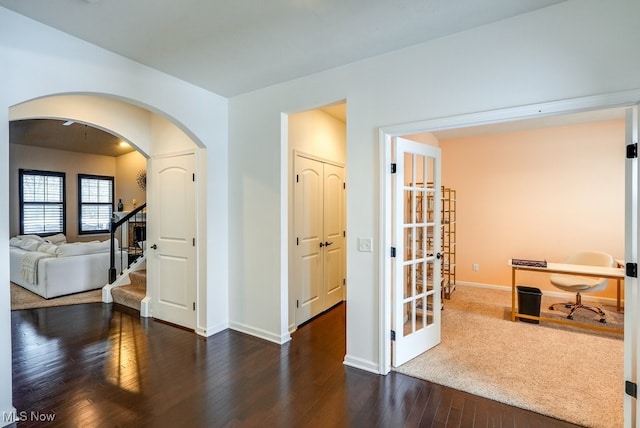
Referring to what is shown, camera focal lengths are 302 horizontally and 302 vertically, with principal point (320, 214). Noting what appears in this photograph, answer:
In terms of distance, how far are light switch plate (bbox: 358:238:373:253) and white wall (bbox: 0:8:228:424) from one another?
1770 millimetres

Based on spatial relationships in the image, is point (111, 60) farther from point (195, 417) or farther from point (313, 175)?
point (195, 417)

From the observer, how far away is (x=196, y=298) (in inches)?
141

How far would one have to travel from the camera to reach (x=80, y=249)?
16.8ft

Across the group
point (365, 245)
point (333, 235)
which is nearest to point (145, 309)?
point (333, 235)

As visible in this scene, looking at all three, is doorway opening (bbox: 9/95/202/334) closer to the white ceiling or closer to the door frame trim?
the white ceiling

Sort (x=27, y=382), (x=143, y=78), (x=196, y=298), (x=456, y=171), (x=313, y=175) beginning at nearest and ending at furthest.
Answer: (x=27, y=382) → (x=143, y=78) → (x=196, y=298) → (x=313, y=175) → (x=456, y=171)

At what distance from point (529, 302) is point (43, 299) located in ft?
23.0

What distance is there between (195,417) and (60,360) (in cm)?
176

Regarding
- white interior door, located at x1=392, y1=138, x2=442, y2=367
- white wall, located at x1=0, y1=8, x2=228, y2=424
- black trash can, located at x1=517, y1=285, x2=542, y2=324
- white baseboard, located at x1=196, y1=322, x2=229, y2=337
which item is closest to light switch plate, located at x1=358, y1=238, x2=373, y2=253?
white interior door, located at x1=392, y1=138, x2=442, y2=367

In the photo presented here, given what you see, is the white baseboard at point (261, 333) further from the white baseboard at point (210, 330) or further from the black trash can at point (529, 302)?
the black trash can at point (529, 302)

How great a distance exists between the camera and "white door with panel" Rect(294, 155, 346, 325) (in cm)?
372

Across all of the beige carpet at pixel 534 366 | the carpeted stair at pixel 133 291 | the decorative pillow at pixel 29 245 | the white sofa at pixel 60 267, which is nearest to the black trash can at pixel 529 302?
the beige carpet at pixel 534 366

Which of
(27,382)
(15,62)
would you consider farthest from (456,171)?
(27,382)

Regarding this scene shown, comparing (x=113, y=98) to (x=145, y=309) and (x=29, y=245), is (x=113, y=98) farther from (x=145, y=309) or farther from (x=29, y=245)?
(x=29, y=245)
